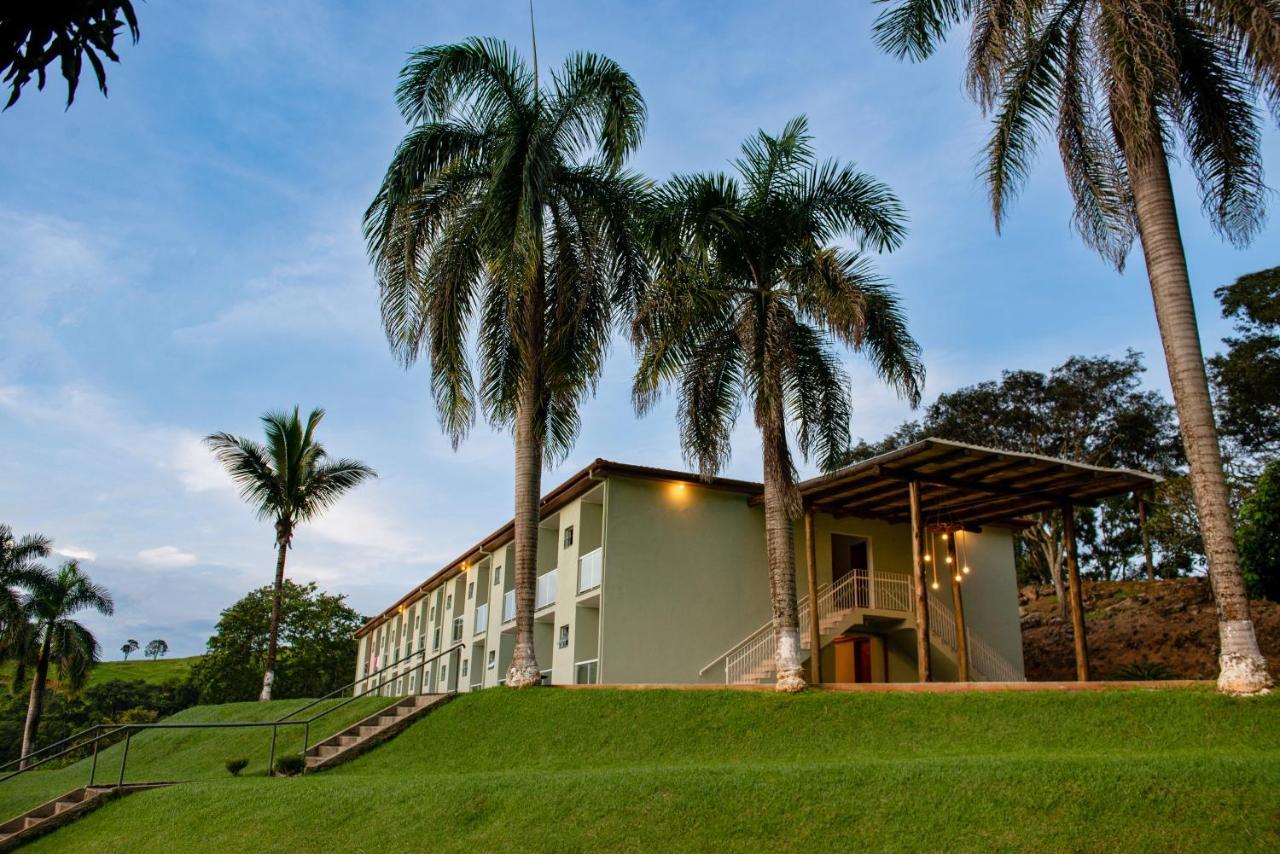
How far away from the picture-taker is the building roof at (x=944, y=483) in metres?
16.8

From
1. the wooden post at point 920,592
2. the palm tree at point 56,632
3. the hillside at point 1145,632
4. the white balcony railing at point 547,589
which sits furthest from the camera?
the palm tree at point 56,632

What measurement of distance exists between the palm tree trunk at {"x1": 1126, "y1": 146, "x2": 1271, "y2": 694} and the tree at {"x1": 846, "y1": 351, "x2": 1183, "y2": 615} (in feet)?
78.0

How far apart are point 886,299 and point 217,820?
13.3 metres

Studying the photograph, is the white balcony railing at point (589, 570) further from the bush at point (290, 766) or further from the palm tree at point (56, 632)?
the palm tree at point (56, 632)

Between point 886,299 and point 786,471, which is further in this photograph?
point 886,299

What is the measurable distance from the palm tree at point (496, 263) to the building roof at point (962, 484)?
19.0 ft

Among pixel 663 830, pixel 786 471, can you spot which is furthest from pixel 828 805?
pixel 786 471

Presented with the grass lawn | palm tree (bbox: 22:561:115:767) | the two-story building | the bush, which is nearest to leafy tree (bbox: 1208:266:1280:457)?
the two-story building

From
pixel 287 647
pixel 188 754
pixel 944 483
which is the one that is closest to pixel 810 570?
pixel 944 483

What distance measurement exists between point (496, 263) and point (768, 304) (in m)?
5.04

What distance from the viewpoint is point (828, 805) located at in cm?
869

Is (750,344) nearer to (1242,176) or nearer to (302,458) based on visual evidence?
(1242,176)

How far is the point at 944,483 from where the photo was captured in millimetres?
18375

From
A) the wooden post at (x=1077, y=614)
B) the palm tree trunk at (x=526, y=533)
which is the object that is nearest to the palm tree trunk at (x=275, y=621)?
the palm tree trunk at (x=526, y=533)
